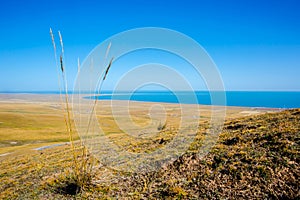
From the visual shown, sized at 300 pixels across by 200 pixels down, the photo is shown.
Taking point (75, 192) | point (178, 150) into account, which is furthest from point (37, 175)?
point (178, 150)

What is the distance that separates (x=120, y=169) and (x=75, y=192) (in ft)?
6.01

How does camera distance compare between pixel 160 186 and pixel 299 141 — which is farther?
pixel 299 141

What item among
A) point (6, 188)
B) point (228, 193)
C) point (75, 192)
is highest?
point (228, 193)

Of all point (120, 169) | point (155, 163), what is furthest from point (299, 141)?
point (120, 169)

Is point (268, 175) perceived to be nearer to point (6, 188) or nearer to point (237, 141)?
point (237, 141)

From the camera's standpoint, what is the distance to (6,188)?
7.33 metres

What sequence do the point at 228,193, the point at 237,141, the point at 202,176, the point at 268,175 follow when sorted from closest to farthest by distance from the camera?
the point at 228,193, the point at 268,175, the point at 202,176, the point at 237,141

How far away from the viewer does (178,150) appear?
920 cm

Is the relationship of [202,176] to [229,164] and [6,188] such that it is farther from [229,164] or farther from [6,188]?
[6,188]

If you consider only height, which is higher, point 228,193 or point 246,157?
point 246,157

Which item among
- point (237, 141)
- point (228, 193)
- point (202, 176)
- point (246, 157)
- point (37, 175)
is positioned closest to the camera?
point (228, 193)

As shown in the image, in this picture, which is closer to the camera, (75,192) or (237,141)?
(75,192)

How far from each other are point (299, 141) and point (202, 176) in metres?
3.97

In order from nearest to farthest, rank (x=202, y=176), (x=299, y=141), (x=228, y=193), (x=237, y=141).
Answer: (x=228, y=193), (x=202, y=176), (x=299, y=141), (x=237, y=141)
